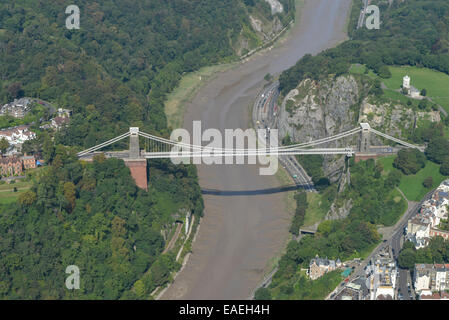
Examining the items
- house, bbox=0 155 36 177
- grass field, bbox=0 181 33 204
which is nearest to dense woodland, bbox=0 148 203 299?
grass field, bbox=0 181 33 204

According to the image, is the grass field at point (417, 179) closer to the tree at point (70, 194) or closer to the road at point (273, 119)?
the road at point (273, 119)

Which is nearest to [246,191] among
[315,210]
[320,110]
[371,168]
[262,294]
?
[315,210]

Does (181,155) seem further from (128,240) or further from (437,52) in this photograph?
(437,52)

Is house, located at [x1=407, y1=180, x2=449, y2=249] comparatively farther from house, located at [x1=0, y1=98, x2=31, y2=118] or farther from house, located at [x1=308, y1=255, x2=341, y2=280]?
house, located at [x1=0, y1=98, x2=31, y2=118]

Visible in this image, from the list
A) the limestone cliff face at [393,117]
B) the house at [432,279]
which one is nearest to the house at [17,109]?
the limestone cliff face at [393,117]

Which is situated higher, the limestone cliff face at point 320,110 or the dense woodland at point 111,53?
the dense woodland at point 111,53

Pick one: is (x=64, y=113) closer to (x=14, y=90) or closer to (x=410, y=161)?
(x=14, y=90)

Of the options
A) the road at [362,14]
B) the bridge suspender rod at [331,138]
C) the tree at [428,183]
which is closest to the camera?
the tree at [428,183]
